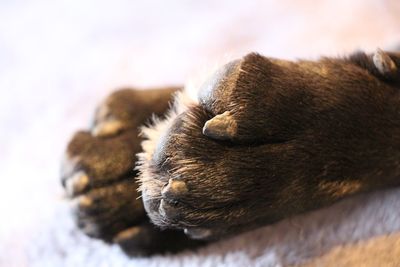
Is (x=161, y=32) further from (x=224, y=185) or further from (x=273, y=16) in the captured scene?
(x=224, y=185)

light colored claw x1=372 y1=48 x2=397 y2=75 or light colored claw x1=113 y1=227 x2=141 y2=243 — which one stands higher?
light colored claw x1=372 y1=48 x2=397 y2=75

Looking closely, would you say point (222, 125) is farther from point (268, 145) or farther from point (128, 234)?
point (128, 234)

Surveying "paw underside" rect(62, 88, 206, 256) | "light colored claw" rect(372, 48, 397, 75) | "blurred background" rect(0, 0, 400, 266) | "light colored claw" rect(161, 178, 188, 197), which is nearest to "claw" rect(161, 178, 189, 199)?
"light colored claw" rect(161, 178, 188, 197)

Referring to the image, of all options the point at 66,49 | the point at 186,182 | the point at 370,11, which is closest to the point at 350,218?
the point at 186,182

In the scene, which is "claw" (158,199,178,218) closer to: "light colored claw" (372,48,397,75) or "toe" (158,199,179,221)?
"toe" (158,199,179,221)

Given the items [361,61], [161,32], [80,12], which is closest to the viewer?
[361,61]
